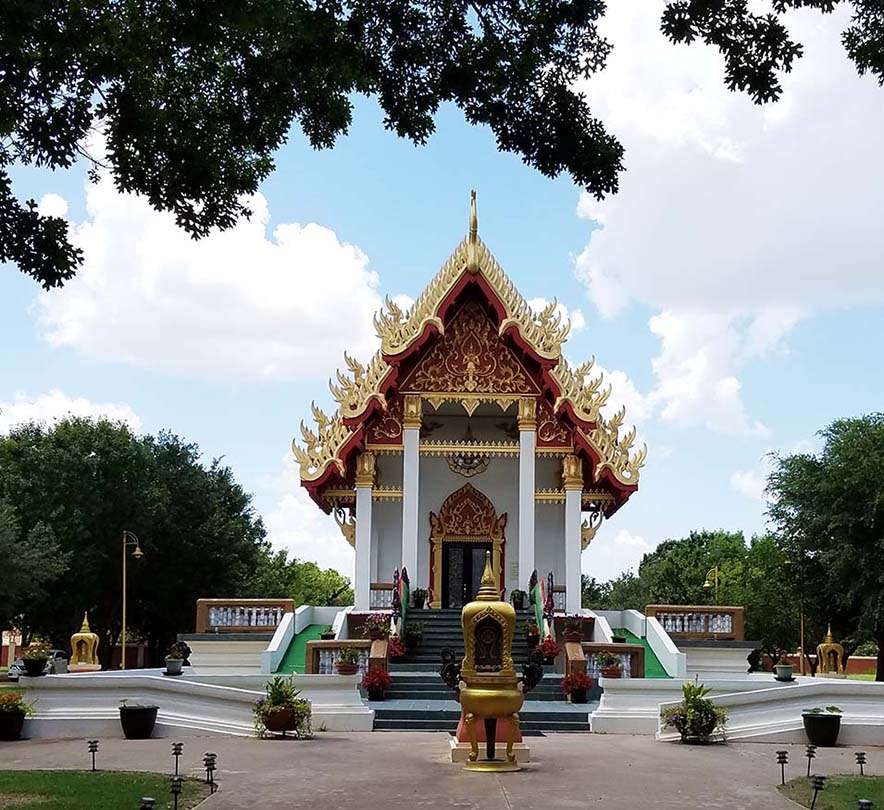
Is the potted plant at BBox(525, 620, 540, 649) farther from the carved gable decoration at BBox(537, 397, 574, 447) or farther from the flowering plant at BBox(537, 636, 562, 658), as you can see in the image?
the carved gable decoration at BBox(537, 397, 574, 447)

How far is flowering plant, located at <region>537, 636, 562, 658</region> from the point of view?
18.2 m

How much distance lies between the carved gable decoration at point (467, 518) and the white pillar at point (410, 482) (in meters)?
1.90

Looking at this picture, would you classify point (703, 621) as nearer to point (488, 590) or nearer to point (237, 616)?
point (237, 616)

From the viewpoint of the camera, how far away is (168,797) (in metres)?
8.63

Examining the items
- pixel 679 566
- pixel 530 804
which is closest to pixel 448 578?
pixel 530 804

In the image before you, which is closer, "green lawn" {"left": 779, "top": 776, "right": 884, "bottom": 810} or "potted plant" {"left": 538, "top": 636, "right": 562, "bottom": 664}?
"green lawn" {"left": 779, "top": 776, "right": 884, "bottom": 810}

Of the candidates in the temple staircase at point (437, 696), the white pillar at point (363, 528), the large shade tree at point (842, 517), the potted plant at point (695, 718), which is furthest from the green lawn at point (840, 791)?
the large shade tree at point (842, 517)

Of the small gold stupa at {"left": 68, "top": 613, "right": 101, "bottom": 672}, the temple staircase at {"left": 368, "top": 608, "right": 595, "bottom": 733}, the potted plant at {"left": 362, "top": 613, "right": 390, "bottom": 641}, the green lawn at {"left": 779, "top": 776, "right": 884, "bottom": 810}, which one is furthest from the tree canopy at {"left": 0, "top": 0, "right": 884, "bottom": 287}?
the small gold stupa at {"left": 68, "top": 613, "right": 101, "bottom": 672}

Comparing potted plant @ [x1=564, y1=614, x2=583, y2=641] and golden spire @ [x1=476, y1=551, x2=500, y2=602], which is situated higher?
golden spire @ [x1=476, y1=551, x2=500, y2=602]

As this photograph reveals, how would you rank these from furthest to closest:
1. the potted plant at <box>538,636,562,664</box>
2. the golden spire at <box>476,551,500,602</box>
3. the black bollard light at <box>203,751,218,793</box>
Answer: the potted plant at <box>538,636,562,664</box>, the golden spire at <box>476,551,500,602</box>, the black bollard light at <box>203,751,218,793</box>

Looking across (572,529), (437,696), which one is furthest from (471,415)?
(437,696)

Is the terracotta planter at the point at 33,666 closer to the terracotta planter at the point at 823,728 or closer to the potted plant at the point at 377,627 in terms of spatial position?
the potted plant at the point at 377,627

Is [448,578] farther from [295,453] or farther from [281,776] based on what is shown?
[281,776]

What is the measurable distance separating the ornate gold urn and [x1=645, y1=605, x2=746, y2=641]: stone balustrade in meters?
10.6
